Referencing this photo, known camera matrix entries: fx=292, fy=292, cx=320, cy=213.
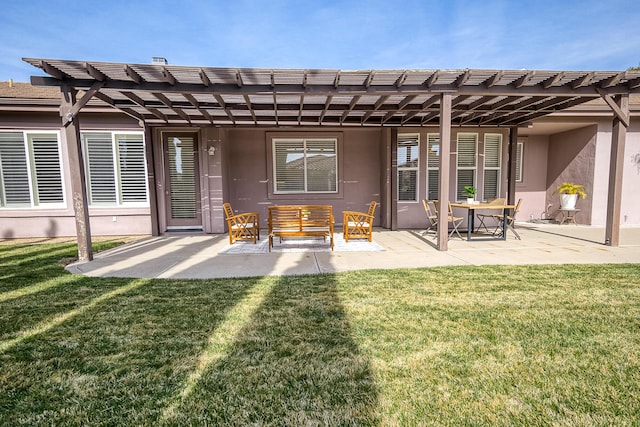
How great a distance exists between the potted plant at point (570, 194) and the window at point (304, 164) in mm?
6689

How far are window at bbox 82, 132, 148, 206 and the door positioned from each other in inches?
22.9

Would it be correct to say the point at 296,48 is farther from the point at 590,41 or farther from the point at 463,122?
the point at 590,41

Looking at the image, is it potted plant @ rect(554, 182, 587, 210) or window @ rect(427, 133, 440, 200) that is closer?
window @ rect(427, 133, 440, 200)

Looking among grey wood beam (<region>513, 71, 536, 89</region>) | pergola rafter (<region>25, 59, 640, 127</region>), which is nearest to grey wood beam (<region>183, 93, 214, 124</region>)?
pergola rafter (<region>25, 59, 640, 127</region>)

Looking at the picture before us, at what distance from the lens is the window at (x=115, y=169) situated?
730 cm

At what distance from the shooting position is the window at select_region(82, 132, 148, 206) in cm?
730

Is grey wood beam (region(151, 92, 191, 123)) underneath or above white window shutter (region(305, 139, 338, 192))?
above

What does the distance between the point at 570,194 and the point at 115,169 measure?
12498 mm

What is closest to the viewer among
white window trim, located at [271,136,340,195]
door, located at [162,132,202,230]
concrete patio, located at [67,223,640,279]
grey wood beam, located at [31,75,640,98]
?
concrete patio, located at [67,223,640,279]

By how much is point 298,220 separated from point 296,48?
38.2 feet

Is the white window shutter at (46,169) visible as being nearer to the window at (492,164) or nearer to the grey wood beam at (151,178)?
the grey wood beam at (151,178)

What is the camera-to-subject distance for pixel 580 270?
13.1ft

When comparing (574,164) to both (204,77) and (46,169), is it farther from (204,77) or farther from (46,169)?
(46,169)

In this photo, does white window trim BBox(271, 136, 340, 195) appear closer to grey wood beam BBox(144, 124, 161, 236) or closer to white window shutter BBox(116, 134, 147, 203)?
grey wood beam BBox(144, 124, 161, 236)
